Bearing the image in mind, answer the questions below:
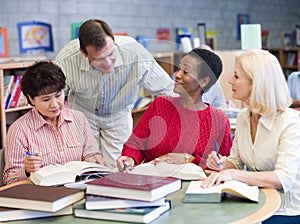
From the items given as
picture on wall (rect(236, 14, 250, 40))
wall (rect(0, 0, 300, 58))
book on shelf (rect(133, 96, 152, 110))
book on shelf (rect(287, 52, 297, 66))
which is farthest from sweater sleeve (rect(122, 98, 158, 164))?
picture on wall (rect(236, 14, 250, 40))

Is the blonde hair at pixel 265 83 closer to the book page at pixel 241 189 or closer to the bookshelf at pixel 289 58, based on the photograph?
the book page at pixel 241 189

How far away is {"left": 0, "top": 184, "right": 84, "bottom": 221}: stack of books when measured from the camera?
1721 mm

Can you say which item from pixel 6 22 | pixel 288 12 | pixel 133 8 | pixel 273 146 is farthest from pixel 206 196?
pixel 288 12

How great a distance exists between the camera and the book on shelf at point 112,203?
1.73 m

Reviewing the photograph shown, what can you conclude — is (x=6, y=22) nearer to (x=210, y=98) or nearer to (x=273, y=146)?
(x=210, y=98)

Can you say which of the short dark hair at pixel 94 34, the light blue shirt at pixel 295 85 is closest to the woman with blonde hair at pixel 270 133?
the short dark hair at pixel 94 34

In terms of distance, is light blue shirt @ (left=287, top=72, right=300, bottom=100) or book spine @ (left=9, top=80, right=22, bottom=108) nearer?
book spine @ (left=9, top=80, right=22, bottom=108)

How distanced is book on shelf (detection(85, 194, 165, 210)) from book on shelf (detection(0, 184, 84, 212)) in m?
0.08

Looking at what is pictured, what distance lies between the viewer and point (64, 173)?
2.10m

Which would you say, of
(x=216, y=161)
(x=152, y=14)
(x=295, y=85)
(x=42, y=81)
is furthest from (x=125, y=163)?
(x=152, y=14)

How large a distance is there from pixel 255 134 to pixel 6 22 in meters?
3.11

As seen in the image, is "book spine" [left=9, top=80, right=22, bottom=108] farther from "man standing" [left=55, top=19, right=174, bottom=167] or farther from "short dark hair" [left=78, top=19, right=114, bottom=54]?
"short dark hair" [left=78, top=19, right=114, bottom=54]

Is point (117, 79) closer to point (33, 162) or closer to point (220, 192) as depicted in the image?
point (33, 162)

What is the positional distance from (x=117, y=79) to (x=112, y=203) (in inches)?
39.4
